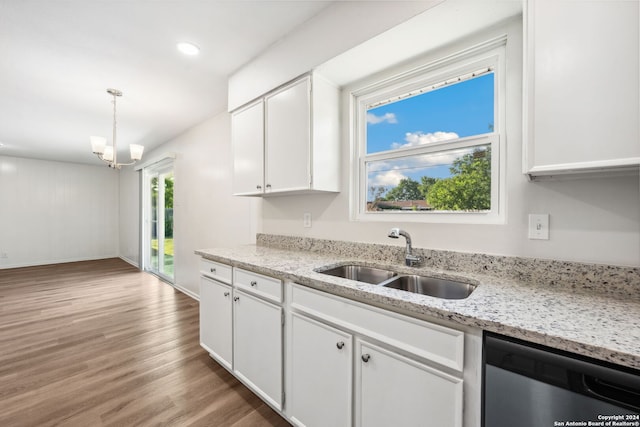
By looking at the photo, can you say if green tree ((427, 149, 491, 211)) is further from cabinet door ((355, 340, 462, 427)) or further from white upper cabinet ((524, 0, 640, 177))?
cabinet door ((355, 340, 462, 427))

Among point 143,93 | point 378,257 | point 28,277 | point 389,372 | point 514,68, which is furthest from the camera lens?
point 28,277

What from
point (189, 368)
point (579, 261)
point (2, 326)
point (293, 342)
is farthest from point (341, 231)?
point (2, 326)

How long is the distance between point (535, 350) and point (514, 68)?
1.29 meters

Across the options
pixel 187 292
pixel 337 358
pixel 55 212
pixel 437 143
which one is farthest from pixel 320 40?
pixel 55 212

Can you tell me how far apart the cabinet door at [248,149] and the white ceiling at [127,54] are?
1.45ft

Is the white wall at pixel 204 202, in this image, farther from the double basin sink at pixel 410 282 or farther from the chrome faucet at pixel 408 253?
the chrome faucet at pixel 408 253

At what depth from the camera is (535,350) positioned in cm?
77

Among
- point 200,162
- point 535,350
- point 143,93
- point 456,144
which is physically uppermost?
point 143,93

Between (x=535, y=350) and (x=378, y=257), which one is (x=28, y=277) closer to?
(x=378, y=257)

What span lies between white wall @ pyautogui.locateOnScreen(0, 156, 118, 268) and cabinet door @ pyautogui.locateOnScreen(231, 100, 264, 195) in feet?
21.6

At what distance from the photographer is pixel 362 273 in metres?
1.75

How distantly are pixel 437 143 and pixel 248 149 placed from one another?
1483 millimetres

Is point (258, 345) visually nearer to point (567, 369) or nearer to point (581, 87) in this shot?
point (567, 369)

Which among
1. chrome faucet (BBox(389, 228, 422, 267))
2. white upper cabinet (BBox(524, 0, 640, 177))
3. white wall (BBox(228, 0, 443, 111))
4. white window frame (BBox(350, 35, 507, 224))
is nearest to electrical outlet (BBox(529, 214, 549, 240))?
white window frame (BBox(350, 35, 507, 224))
